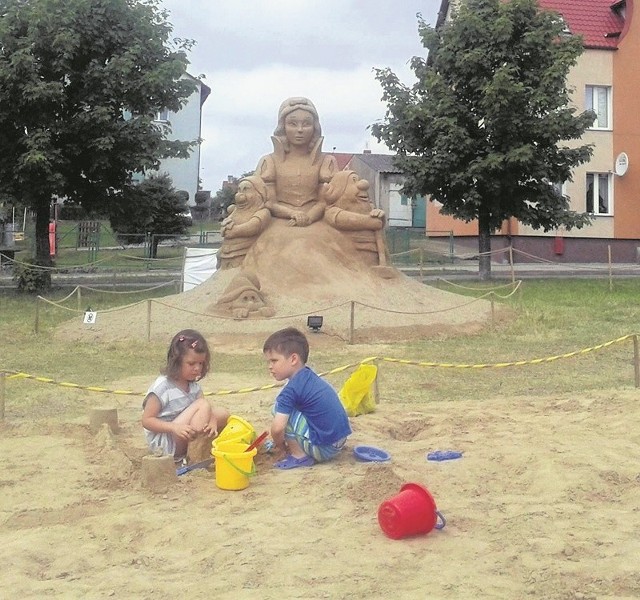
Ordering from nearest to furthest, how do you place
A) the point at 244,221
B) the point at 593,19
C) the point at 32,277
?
the point at 244,221 < the point at 32,277 < the point at 593,19

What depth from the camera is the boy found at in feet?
16.1

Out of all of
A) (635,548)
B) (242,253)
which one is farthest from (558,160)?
(635,548)

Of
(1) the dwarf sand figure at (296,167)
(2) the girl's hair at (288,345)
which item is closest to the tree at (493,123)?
(1) the dwarf sand figure at (296,167)

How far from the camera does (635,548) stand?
3.56 meters

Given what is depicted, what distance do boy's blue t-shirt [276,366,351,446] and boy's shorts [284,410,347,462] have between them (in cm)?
3

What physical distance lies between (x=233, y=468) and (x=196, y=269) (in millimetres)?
14557

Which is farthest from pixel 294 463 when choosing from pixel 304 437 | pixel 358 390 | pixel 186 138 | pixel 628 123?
pixel 186 138

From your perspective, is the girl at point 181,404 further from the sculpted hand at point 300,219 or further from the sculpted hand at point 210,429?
the sculpted hand at point 300,219

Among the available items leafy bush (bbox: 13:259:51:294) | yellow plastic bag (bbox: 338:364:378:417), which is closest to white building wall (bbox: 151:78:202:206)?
leafy bush (bbox: 13:259:51:294)

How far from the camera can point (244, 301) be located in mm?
12867

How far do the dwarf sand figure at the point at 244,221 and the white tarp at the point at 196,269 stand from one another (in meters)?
4.37

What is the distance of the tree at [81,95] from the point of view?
1656 centimetres

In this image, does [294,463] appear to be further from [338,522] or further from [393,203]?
[393,203]

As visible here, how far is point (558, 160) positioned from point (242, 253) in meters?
10.5
